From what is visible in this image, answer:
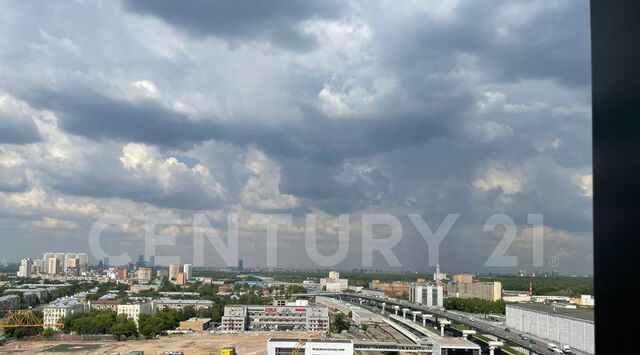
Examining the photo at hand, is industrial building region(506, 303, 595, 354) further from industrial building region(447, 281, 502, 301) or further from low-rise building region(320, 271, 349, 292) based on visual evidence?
low-rise building region(320, 271, 349, 292)

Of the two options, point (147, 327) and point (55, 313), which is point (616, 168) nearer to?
point (147, 327)

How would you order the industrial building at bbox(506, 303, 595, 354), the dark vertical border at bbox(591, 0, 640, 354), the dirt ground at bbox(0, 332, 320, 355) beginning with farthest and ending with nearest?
the dirt ground at bbox(0, 332, 320, 355), the industrial building at bbox(506, 303, 595, 354), the dark vertical border at bbox(591, 0, 640, 354)

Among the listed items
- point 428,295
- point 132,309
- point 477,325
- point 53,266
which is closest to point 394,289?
point 428,295

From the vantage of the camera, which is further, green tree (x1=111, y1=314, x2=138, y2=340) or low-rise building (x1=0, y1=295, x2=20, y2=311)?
low-rise building (x1=0, y1=295, x2=20, y2=311)

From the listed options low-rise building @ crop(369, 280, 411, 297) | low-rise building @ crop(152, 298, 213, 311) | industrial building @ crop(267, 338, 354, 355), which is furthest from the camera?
low-rise building @ crop(369, 280, 411, 297)

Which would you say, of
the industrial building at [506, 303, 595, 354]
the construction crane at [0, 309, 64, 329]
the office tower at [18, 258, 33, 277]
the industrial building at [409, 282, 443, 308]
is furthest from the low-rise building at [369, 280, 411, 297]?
the office tower at [18, 258, 33, 277]

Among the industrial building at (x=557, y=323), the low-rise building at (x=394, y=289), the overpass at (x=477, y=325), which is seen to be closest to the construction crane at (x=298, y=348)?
the overpass at (x=477, y=325)
